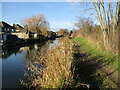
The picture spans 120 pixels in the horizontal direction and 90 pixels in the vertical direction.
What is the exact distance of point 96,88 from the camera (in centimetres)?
497

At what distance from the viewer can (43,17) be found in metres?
53.8

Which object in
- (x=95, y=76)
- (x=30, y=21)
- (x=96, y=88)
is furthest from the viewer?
(x=30, y=21)

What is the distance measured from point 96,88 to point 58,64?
1.83m

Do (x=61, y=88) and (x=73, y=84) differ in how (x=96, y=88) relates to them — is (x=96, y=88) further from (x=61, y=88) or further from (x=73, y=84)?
(x=61, y=88)

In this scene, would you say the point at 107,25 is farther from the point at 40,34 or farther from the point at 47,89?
the point at 40,34

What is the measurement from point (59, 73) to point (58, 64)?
37cm

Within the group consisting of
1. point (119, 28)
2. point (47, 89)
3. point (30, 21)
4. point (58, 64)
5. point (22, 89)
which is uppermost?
point (30, 21)

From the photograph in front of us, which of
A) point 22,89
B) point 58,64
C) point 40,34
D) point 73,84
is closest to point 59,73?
point 58,64

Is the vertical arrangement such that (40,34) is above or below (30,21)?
below

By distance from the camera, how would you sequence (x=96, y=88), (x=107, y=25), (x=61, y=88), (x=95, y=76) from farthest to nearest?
(x=107, y=25)
(x=95, y=76)
(x=96, y=88)
(x=61, y=88)

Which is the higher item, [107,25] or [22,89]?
[107,25]

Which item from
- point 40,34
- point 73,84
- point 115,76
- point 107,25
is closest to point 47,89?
point 73,84

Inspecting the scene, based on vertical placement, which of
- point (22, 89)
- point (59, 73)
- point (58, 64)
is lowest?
point (22, 89)

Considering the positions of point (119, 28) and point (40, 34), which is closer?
point (119, 28)
